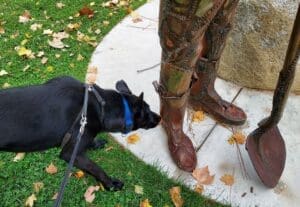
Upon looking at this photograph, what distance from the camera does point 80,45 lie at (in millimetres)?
3703

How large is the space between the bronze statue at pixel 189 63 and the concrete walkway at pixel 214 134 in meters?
0.11

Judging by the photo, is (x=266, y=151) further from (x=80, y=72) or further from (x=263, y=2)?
(x=80, y=72)

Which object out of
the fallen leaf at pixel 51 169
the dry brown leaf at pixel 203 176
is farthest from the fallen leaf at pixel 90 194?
the dry brown leaf at pixel 203 176

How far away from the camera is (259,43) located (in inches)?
119

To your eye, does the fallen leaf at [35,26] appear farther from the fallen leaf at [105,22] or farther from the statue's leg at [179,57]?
the statue's leg at [179,57]

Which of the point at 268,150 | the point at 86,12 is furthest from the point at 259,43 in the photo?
the point at 86,12

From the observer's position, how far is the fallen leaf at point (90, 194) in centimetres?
257

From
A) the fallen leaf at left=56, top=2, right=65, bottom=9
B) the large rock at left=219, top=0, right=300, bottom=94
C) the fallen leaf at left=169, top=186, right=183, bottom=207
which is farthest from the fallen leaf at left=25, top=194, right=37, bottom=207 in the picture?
the fallen leaf at left=56, top=2, right=65, bottom=9

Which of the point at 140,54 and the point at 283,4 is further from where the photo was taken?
the point at 140,54

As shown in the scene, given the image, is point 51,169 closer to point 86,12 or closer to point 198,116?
point 198,116

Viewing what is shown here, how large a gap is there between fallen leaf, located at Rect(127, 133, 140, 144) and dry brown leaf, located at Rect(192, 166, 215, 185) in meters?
0.48

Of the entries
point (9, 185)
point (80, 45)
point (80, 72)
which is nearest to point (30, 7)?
point (80, 45)

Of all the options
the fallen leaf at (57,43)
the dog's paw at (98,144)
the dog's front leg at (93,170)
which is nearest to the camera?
Answer: the dog's front leg at (93,170)

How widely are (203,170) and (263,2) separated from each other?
1.26 metres
